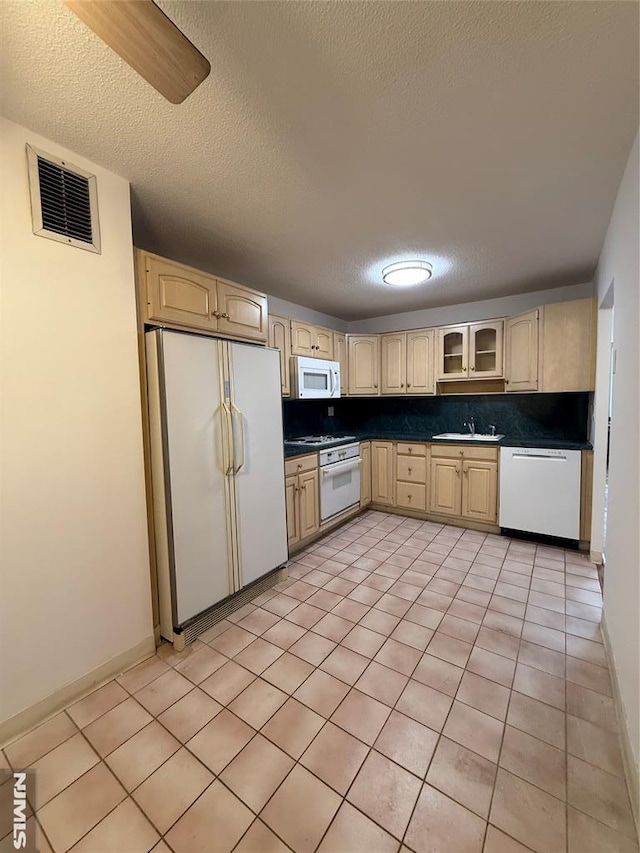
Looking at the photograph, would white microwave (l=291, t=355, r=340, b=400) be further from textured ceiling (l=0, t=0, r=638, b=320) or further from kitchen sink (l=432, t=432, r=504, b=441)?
kitchen sink (l=432, t=432, r=504, b=441)

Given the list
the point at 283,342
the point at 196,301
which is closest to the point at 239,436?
the point at 196,301

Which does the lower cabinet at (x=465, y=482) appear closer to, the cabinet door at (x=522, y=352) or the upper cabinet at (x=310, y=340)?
the cabinet door at (x=522, y=352)

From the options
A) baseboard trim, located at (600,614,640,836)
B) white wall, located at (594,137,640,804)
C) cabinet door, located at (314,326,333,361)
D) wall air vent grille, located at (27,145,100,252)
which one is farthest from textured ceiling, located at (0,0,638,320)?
baseboard trim, located at (600,614,640,836)

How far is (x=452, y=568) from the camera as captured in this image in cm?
280

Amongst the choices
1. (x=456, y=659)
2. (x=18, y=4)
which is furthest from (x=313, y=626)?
(x=18, y=4)

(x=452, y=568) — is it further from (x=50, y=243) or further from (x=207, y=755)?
(x=50, y=243)

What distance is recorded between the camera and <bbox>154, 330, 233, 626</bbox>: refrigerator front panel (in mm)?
1909

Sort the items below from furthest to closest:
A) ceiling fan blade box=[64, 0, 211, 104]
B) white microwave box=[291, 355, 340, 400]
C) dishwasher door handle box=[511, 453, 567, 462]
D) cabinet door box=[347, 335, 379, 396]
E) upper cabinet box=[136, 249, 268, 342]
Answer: cabinet door box=[347, 335, 379, 396] < white microwave box=[291, 355, 340, 400] < dishwasher door handle box=[511, 453, 567, 462] < upper cabinet box=[136, 249, 268, 342] < ceiling fan blade box=[64, 0, 211, 104]

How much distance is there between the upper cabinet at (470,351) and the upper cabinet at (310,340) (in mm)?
1263

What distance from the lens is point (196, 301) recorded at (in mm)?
2111

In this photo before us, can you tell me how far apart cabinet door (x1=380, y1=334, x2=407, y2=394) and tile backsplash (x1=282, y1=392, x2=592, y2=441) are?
1.33 ft

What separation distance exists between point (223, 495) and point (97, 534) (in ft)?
2.30

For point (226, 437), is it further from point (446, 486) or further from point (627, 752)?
point (446, 486)

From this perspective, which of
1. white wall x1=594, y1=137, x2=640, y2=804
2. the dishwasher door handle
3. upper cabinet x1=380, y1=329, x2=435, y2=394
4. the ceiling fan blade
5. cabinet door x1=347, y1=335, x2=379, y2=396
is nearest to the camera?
the ceiling fan blade
